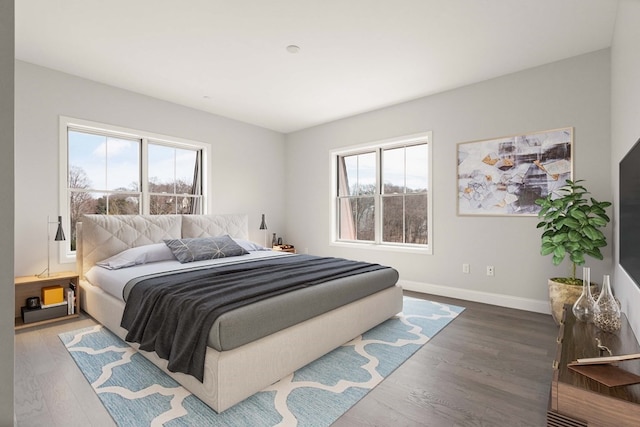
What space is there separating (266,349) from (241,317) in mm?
285

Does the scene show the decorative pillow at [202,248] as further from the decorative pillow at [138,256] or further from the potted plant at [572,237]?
the potted plant at [572,237]

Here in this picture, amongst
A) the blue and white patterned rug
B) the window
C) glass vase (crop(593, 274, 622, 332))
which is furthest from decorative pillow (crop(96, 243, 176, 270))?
glass vase (crop(593, 274, 622, 332))

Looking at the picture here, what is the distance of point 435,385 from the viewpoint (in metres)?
2.08

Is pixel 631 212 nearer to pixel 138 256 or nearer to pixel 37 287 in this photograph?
pixel 138 256

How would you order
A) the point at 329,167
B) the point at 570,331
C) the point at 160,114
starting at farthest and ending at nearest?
the point at 329,167
the point at 160,114
the point at 570,331

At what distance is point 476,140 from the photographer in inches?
154

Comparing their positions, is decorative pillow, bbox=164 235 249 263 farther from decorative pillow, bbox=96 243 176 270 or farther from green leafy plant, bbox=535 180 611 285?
green leafy plant, bbox=535 180 611 285

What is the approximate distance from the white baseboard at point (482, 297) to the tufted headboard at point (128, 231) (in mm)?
2941

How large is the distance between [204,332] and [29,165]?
10.2ft

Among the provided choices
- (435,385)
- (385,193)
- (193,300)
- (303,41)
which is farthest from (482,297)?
(303,41)

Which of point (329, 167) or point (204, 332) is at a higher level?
point (329, 167)

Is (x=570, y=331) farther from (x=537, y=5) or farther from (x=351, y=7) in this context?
(x=351, y=7)

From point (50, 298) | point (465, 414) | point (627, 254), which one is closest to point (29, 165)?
point (50, 298)

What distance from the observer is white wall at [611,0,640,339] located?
1873mm
